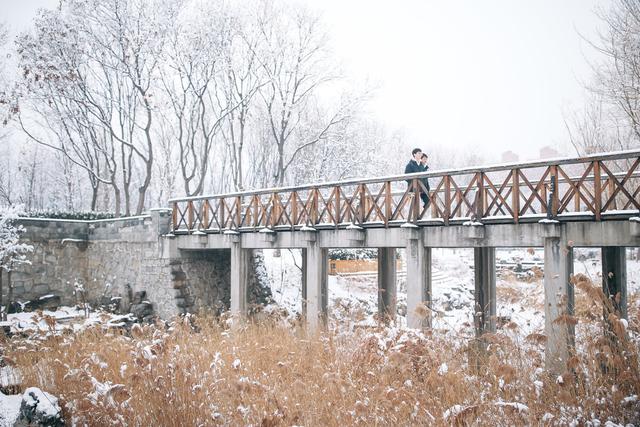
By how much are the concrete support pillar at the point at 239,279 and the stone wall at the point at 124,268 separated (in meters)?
2.25

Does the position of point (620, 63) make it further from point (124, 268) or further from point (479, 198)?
point (124, 268)

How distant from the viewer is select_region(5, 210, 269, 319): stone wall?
1667 cm

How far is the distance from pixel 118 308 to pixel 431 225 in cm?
1240

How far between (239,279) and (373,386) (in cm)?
942

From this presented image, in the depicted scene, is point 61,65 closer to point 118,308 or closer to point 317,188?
point 118,308

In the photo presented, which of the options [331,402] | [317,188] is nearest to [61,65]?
[317,188]

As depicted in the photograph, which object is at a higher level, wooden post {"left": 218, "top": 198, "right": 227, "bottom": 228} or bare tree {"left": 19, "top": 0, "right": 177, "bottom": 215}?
bare tree {"left": 19, "top": 0, "right": 177, "bottom": 215}

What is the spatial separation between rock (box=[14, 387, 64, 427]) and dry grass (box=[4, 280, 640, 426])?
16 cm

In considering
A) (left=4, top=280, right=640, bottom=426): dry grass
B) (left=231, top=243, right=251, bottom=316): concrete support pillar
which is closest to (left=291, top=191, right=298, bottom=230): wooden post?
(left=231, top=243, right=251, bottom=316): concrete support pillar

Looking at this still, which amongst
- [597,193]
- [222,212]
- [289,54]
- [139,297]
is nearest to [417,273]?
[597,193]

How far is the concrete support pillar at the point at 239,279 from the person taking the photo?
46.9ft

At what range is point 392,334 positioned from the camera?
6.40 metres

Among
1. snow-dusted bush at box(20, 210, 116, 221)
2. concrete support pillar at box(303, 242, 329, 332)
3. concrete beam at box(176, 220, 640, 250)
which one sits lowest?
concrete support pillar at box(303, 242, 329, 332)

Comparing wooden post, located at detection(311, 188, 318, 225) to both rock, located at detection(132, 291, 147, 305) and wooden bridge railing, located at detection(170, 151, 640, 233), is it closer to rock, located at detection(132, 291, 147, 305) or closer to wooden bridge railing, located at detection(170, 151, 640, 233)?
wooden bridge railing, located at detection(170, 151, 640, 233)
